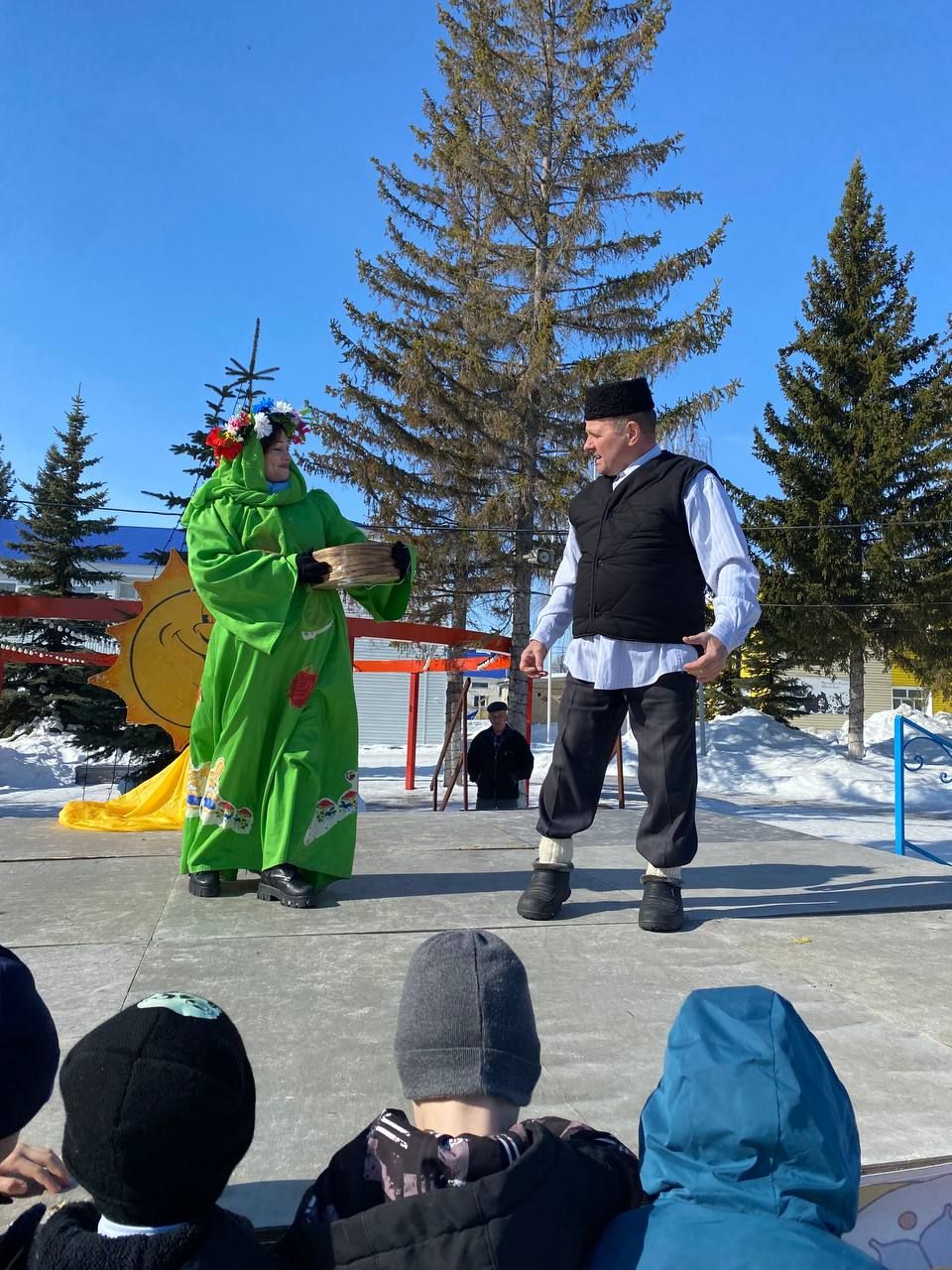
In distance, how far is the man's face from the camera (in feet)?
10.8

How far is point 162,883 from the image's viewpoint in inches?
144

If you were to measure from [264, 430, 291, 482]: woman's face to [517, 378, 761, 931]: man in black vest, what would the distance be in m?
1.14

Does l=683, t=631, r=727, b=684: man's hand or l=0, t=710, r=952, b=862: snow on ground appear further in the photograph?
l=0, t=710, r=952, b=862: snow on ground

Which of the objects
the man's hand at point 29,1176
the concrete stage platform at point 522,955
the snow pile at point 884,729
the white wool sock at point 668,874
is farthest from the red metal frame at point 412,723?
the snow pile at point 884,729

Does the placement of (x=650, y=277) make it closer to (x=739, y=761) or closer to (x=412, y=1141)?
(x=739, y=761)

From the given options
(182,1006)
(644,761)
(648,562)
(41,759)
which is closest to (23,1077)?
(182,1006)

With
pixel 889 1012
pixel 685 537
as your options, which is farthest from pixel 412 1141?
pixel 685 537

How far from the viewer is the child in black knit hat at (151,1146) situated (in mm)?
1020

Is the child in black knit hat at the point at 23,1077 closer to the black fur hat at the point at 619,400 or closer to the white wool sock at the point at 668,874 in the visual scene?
the white wool sock at the point at 668,874

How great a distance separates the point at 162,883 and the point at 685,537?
228 cm

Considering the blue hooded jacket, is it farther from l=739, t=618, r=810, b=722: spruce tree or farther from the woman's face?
l=739, t=618, r=810, b=722: spruce tree

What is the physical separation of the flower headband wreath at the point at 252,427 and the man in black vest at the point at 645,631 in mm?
1163

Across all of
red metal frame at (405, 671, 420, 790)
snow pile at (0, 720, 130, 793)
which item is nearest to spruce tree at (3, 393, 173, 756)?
snow pile at (0, 720, 130, 793)

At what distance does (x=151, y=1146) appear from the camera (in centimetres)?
102
